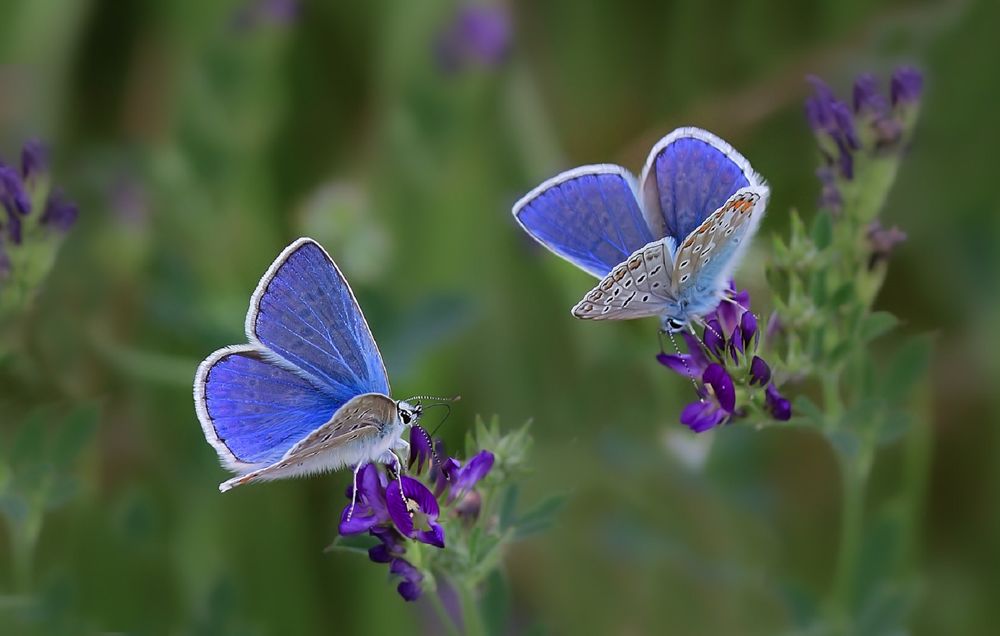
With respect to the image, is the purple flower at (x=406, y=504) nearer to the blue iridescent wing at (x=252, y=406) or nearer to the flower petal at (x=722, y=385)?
the blue iridescent wing at (x=252, y=406)

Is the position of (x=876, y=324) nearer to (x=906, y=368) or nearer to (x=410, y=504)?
(x=906, y=368)

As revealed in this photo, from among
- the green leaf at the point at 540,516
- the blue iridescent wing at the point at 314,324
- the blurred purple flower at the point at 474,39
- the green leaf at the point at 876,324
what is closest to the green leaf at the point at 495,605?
the green leaf at the point at 540,516

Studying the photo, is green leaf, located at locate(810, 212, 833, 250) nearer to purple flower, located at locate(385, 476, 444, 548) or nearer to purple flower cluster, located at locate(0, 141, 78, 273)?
purple flower, located at locate(385, 476, 444, 548)

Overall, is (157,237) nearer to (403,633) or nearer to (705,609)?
(403,633)

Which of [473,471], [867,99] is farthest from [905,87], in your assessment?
[473,471]

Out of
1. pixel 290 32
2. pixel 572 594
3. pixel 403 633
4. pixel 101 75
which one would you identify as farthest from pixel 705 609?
pixel 101 75

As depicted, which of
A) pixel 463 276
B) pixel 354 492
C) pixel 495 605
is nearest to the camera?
pixel 354 492
